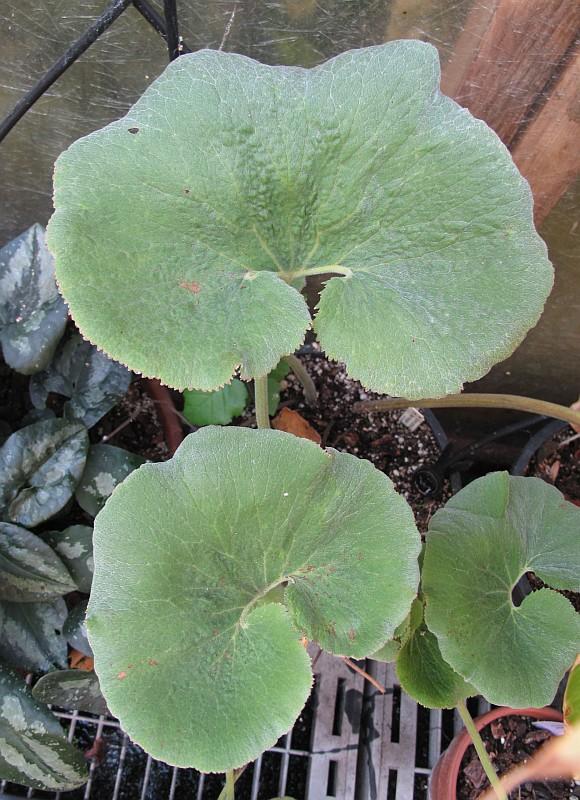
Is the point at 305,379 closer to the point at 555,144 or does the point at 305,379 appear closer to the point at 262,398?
the point at 262,398

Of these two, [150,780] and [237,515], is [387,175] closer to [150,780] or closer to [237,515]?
[237,515]

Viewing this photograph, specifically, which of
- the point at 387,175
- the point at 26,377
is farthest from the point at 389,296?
the point at 26,377

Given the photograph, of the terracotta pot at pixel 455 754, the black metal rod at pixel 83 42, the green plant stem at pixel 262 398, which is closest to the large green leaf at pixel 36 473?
the green plant stem at pixel 262 398

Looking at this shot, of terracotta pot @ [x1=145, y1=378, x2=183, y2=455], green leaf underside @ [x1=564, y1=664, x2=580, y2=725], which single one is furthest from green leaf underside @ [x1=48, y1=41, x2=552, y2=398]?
terracotta pot @ [x1=145, y1=378, x2=183, y2=455]

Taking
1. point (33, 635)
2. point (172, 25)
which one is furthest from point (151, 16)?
point (33, 635)

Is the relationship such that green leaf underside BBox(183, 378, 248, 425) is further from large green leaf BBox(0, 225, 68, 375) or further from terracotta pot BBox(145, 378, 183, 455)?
large green leaf BBox(0, 225, 68, 375)

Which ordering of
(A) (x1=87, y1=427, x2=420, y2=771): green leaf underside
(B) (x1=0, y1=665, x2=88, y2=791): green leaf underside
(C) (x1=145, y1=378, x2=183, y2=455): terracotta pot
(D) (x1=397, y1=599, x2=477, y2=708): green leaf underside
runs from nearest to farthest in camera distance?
(A) (x1=87, y1=427, x2=420, y2=771): green leaf underside, (D) (x1=397, y1=599, x2=477, y2=708): green leaf underside, (B) (x1=0, y1=665, x2=88, y2=791): green leaf underside, (C) (x1=145, y1=378, x2=183, y2=455): terracotta pot

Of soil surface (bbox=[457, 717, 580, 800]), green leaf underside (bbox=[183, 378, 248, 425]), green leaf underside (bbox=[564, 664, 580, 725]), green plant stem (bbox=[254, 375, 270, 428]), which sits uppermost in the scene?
green plant stem (bbox=[254, 375, 270, 428])
